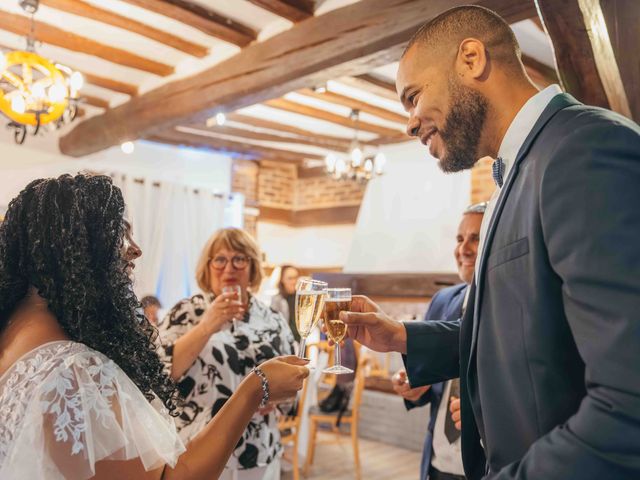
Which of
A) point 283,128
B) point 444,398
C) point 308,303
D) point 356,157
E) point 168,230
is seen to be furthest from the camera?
point 168,230

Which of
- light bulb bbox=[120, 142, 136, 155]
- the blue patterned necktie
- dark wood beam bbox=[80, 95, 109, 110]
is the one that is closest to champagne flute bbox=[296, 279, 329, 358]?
the blue patterned necktie

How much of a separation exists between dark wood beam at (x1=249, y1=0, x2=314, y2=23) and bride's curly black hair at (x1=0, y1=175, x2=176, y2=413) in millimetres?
2864

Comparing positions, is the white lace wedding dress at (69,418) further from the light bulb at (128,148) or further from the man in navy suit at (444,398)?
the light bulb at (128,148)

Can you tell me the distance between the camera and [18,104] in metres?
3.47

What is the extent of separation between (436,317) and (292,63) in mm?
2406

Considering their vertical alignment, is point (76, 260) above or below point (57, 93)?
below

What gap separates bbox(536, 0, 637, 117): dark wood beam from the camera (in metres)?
2.53

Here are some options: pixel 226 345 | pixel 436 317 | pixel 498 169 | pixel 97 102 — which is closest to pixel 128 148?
pixel 97 102

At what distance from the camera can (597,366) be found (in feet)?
2.59

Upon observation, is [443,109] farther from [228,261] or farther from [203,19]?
[203,19]

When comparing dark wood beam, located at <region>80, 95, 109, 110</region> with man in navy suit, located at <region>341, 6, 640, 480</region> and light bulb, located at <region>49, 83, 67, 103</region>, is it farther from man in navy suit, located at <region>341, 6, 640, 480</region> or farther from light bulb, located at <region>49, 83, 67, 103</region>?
man in navy suit, located at <region>341, 6, 640, 480</region>

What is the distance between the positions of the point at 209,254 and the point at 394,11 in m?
1.77

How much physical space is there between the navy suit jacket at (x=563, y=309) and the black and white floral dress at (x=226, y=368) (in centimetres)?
140

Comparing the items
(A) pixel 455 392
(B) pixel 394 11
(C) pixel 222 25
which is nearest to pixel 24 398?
(A) pixel 455 392
